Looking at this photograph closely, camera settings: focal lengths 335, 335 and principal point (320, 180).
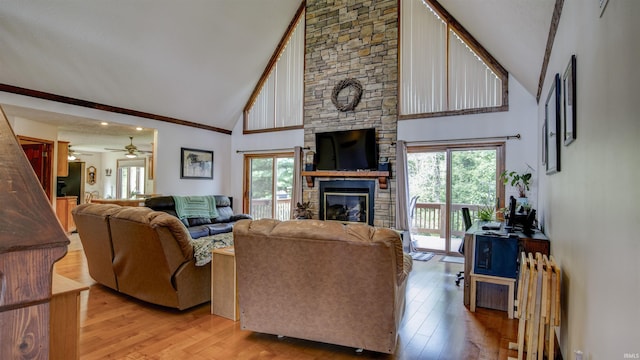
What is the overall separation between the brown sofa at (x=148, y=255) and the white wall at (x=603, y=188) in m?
2.96

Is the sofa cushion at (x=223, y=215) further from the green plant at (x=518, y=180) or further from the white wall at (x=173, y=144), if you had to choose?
the green plant at (x=518, y=180)

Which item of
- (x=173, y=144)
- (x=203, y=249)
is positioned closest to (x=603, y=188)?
(x=203, y=249)

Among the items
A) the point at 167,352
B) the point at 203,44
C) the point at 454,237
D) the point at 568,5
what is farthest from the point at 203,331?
the point at 203,44

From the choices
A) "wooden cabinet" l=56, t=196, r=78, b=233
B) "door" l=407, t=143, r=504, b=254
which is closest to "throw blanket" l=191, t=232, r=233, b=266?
"door" l=407, t=143, r=504, b=254

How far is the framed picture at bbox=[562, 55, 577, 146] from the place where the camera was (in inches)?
80.5

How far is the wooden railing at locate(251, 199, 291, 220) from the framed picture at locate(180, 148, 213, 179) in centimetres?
130

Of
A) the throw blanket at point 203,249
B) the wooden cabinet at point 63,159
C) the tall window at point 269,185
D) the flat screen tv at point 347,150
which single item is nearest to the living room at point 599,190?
the throw blanket at point 203,249

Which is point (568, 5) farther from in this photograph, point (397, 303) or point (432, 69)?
point (432, 69)

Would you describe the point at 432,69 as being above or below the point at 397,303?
above

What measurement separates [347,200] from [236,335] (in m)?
4.36

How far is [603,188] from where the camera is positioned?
145 centimetres

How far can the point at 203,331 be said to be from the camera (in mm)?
2875

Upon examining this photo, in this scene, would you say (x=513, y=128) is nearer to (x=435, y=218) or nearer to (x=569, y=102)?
(x=435, y=218)

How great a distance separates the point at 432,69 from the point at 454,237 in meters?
3.07
